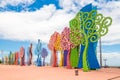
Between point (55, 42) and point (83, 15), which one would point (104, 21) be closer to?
point (83, 15)

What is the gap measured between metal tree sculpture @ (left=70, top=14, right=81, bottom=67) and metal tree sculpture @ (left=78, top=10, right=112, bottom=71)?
1.20 m

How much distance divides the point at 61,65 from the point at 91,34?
1590 cm

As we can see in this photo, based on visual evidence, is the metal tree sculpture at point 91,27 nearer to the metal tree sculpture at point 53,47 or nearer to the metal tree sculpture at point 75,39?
the metal tree sculpture at point 75,39

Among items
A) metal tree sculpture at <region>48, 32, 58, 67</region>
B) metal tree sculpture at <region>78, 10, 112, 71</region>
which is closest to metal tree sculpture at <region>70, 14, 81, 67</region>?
metal tree sculpture at <region>78, 10, 112, 71</region>

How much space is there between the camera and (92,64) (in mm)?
29969

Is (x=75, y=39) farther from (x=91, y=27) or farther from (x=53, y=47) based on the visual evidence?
(x=53, y=47)

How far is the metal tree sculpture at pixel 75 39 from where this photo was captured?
32681 millimetres

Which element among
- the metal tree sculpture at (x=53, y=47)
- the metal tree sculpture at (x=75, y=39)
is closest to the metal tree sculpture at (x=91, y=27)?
the metal tree sculpture at (x=75, y=39)

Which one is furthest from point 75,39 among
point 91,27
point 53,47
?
point 53,47

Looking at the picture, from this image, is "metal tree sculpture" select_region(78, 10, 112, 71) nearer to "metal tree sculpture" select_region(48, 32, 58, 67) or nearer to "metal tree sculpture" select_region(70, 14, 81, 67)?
"metal tree sculpture" select_region(70, 14, 81, 67)

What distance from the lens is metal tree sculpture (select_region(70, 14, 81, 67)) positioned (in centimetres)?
3268

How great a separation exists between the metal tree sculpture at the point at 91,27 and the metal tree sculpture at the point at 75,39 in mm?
1201

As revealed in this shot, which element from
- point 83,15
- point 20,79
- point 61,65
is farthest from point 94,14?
point 61,65

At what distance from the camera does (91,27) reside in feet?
95.0
